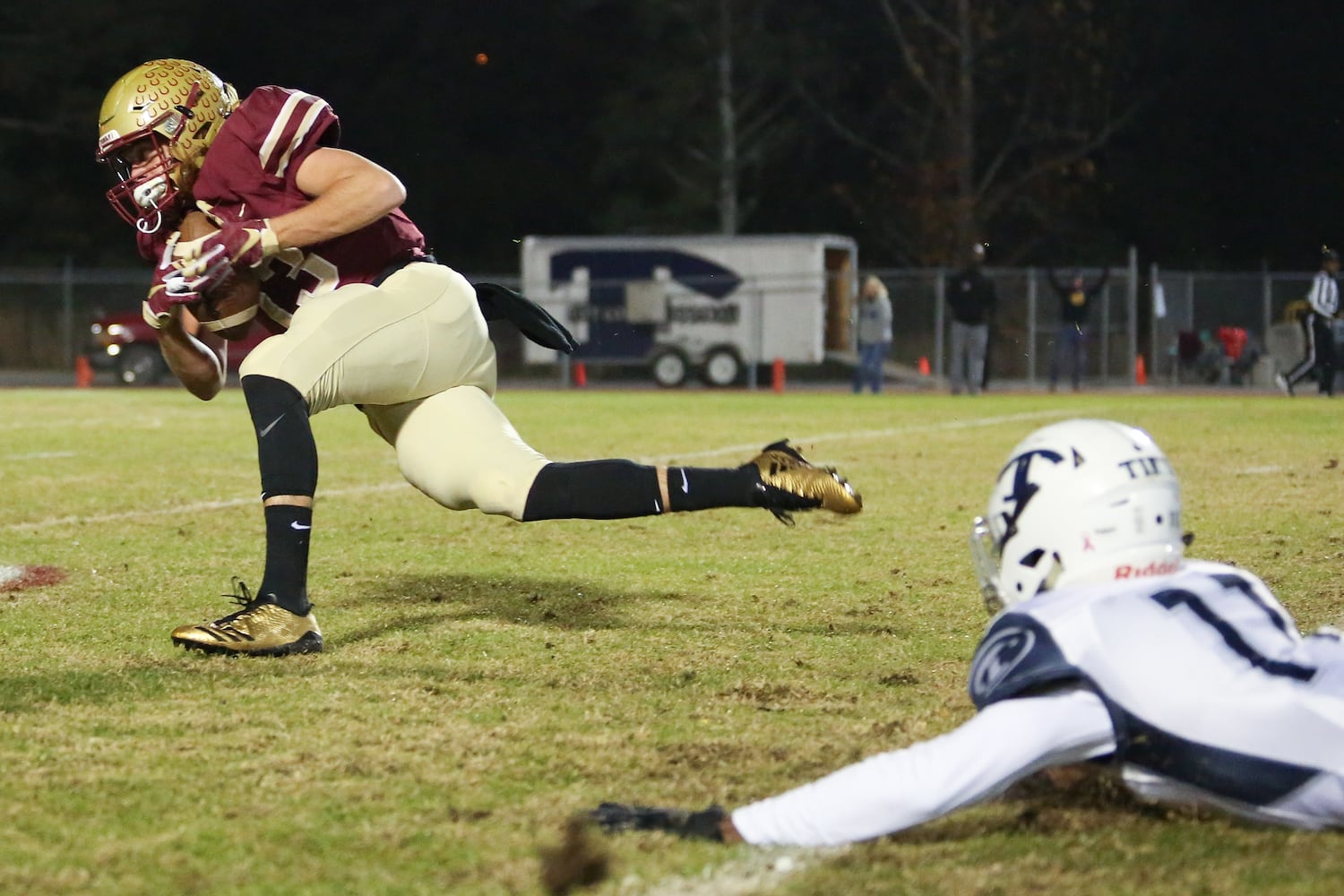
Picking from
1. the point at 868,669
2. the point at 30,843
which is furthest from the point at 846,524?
the point at 30,843

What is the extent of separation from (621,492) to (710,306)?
2023cm

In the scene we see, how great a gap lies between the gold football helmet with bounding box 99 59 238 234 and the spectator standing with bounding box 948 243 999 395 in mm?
14924

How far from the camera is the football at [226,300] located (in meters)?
4.30

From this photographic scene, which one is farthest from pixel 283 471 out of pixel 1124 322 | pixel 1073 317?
pixel 1124 322

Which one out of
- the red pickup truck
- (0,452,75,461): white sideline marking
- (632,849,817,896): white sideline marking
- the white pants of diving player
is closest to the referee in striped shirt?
(0,452,75,461): white sideline marking

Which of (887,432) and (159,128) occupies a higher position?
(159,128)

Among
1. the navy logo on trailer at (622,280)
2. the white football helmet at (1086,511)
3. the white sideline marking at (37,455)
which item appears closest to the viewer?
the white football helmet at (1086,511)

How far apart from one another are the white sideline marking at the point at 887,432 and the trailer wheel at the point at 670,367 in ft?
28.7

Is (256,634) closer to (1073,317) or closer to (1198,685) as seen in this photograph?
(1198,685)

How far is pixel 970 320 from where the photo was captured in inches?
747

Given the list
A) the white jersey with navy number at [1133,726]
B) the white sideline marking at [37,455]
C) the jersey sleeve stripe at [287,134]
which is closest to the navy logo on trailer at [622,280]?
the white sideline marking at [37,455]

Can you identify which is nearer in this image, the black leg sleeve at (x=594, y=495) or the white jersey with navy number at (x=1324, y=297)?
the black leg sleeve at (x=594, y=495)

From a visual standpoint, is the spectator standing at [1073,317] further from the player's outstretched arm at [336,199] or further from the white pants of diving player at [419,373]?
the player's outstretched arm at [336,199]

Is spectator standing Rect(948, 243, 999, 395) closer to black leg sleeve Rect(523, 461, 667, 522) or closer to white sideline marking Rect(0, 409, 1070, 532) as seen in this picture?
white sideline marking Rect(0, 409, 1070, 532)
